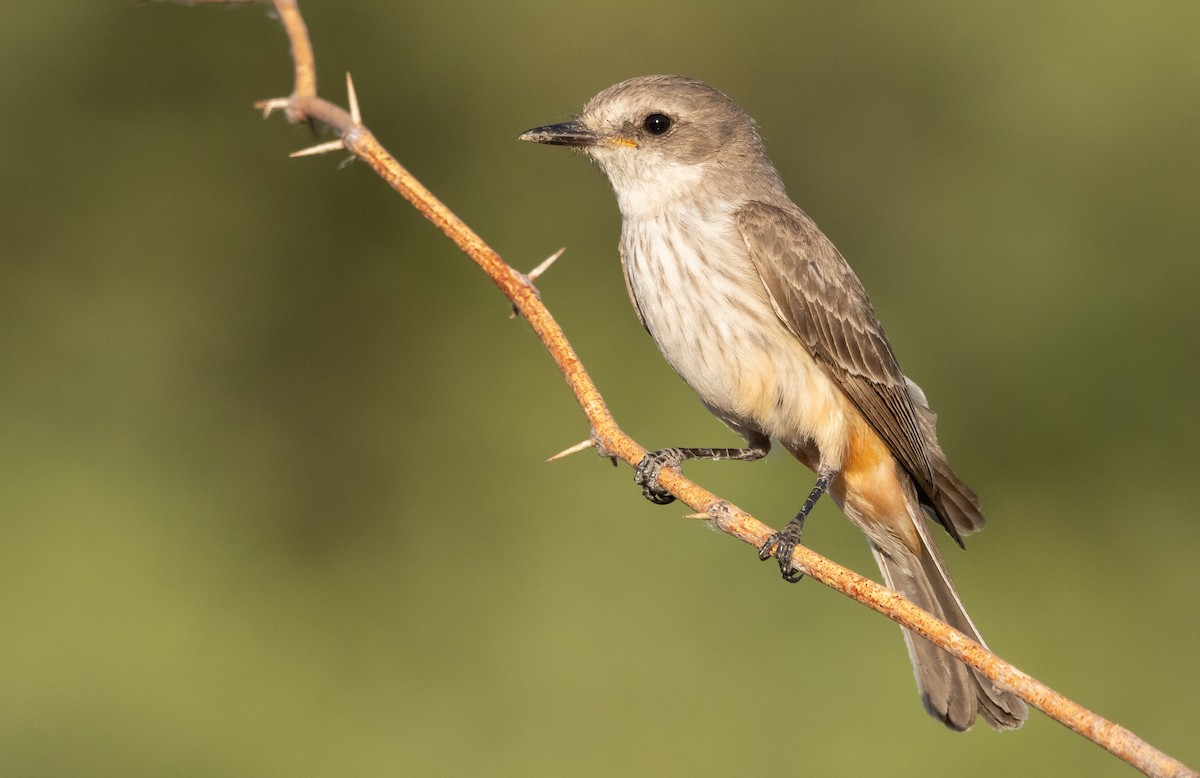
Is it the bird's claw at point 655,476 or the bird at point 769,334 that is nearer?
the bird's claw at point 655,476

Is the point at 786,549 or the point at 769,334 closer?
the point at 786,549

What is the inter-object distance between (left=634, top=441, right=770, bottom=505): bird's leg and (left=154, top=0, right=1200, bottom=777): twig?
2.98ft

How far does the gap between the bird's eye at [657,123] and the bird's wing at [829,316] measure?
0.37m

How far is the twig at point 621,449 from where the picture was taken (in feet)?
6.79

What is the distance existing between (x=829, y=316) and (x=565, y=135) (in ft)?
3.23

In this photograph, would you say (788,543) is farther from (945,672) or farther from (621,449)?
(621,449)

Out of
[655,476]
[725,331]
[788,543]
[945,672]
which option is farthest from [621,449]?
[945,672]

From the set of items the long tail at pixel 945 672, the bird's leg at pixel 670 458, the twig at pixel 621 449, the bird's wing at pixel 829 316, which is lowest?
the long tail at pixel 945 672

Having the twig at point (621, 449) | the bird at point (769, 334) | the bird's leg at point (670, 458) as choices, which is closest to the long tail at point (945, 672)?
the bird at point (769, 334)

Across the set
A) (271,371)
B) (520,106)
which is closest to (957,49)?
(520,106)

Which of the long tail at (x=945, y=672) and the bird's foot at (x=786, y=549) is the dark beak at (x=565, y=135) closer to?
the bird's foot at (x=786, y=549)

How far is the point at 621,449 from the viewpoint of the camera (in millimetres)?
2760

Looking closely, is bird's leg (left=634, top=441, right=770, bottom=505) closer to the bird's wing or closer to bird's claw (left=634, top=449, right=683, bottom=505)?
bird's claw (left=634, top=449, right=683, bottom=505)

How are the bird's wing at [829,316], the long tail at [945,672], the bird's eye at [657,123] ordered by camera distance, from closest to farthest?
the long tail at [945,672] → the bird's wing at [829,316] → the bird's eye at [657,123]
